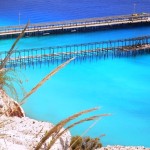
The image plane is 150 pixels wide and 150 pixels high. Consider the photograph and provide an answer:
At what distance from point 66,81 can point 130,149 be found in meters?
11.9

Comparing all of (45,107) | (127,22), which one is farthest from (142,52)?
(45,107)

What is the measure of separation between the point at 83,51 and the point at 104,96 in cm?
695

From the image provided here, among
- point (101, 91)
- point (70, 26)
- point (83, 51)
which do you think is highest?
point (70, 26)

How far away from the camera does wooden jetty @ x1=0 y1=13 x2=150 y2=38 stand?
89.5 ft

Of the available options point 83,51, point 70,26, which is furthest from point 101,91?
point 70,26

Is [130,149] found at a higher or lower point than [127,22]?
lower

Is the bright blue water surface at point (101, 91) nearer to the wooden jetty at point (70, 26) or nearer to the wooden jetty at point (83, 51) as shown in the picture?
the wooden jetty at point (70, 26)

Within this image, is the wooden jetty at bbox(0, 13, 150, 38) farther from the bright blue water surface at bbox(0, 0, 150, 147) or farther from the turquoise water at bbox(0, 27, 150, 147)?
the turquoise water at bbox(0, 27, 150, 147)

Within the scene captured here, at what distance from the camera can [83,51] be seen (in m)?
23.5

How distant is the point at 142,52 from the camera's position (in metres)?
24.2

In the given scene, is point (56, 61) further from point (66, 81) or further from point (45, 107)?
point (45, 107)

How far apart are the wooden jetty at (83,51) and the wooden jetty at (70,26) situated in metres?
3.75

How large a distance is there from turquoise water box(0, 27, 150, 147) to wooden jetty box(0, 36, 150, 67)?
951mm

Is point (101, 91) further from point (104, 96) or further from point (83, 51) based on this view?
point (83, 51)
